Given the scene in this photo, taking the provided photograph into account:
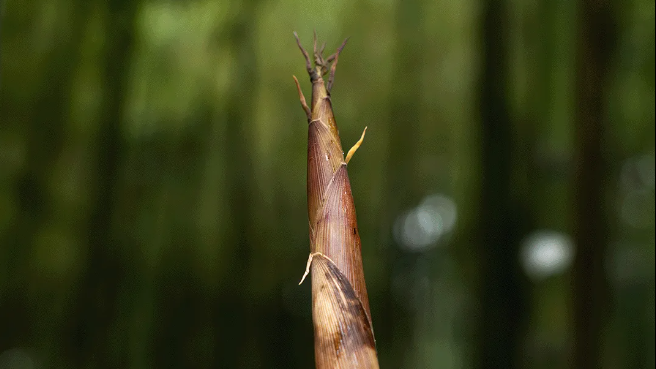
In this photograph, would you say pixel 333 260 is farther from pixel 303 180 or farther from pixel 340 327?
pixel 303 180

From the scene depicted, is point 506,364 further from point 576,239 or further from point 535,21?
point 535,21

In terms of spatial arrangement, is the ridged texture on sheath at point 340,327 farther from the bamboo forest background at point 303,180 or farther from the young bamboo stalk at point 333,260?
the bamboo forest background at point 303,180

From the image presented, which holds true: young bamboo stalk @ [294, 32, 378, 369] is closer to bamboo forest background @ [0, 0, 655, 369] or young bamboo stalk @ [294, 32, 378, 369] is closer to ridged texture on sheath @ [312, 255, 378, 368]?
ridged texture on sheath @ [312, 255, 378, 368]

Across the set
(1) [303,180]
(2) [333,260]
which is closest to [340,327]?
(2) [333,260]

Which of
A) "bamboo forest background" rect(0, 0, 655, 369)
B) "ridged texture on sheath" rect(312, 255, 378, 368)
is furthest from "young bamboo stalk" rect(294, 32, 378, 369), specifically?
"bamboo forest background" rect(0, 0, 655, 369)

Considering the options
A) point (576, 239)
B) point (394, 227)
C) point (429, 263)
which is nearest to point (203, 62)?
point (394, 227)

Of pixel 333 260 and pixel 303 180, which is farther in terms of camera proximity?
pixel 303 180
